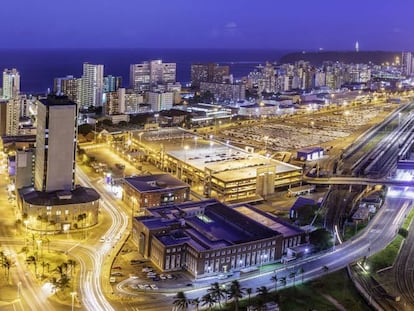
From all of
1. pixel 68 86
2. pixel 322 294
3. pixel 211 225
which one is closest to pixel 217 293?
pixel 322 294

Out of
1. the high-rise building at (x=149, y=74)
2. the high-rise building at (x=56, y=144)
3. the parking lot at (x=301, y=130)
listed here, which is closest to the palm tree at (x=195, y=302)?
the high-rise building at (x=56, y=144)

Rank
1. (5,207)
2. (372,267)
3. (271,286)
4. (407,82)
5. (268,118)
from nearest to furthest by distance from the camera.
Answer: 1. (271,286)
2. (372,267)
3. (5,207)
4. (268,118)
5. (407,82)

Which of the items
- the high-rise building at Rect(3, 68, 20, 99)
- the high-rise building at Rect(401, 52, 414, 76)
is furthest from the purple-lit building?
the high-rise building at Rect(401, 52, 414, 76)

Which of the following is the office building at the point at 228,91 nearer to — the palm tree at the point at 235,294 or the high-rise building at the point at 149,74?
the high-rise building at the point at 149,74

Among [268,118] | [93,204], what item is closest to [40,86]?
[268,118]

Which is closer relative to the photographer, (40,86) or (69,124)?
(69,124)

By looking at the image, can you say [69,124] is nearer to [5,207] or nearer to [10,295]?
[5,207]

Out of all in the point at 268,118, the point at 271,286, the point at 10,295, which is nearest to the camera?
the point at 10,295

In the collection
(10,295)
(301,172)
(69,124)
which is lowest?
(10,295)
